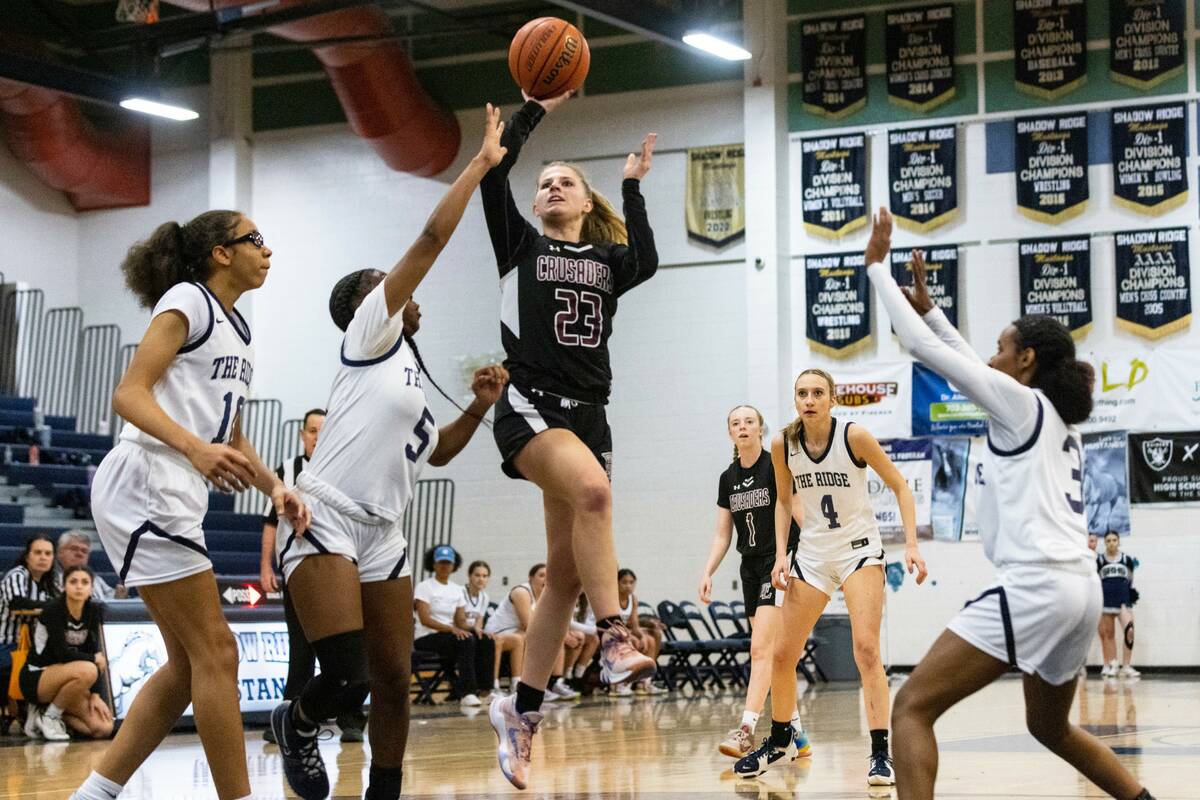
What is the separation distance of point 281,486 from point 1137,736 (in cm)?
587

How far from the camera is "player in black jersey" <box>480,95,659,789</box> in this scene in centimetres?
515

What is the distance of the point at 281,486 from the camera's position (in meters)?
4.73

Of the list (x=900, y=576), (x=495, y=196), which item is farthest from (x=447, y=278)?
(x=495, y=196)

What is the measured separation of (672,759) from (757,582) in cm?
106

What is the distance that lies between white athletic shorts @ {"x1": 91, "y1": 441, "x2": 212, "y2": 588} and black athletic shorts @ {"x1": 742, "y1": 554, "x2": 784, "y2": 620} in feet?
14.3

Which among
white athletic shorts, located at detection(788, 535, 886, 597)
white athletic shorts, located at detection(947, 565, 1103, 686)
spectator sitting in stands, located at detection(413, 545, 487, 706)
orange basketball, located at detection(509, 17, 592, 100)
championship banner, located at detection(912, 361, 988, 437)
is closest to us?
white athletic shorts, located at detection(947, 565, 1103, 686)

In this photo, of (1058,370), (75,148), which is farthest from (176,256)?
(75,148)

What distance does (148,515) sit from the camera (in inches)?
176

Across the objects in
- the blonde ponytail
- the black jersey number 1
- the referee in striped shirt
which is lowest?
the referee in striped shirt

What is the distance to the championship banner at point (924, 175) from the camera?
18.1 m

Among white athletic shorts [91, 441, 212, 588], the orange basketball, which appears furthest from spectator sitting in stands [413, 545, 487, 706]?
white athletic shorts [91, 441, 212, 588]

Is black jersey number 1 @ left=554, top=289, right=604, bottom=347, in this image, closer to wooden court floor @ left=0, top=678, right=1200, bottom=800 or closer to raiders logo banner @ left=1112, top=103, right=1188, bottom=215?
wooden court floor @ left=0, top=678, right=1200, bottom=800

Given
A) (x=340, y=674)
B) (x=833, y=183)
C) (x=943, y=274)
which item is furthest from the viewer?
(x=833, y=183)

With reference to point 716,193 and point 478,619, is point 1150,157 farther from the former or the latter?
point 478,619
